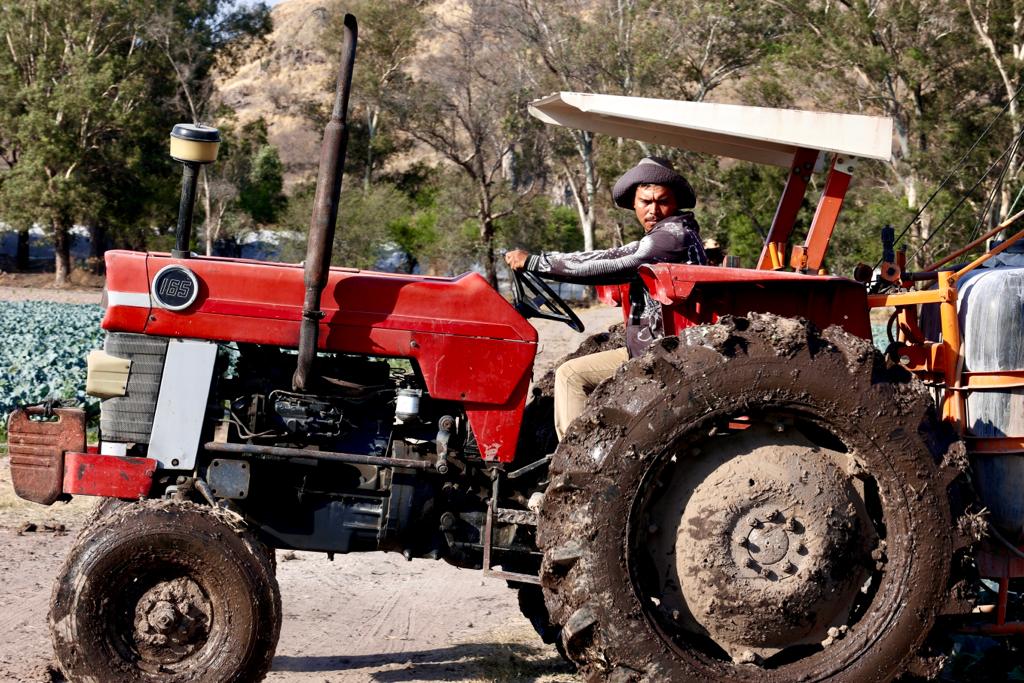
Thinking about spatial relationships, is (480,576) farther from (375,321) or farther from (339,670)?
(375,321)

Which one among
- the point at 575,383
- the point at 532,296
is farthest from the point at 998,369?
the point at 532,296

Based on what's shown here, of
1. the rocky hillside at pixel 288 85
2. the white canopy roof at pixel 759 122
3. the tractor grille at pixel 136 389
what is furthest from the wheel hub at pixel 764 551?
the rocky hillside at pixel 288 85

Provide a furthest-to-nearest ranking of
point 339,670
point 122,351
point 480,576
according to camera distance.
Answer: point 480,576 → point 339,670 → point 122,351

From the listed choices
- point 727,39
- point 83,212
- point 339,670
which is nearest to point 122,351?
point 339,670

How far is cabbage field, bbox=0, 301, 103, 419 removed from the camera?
38.2ft

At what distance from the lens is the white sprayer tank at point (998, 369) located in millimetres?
4516

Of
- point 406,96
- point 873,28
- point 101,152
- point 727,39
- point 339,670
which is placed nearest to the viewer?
point 339,670

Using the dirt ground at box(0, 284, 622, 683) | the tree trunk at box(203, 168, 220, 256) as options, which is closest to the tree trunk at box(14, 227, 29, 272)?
the tree trunk at box(203, 168, 220, 256)

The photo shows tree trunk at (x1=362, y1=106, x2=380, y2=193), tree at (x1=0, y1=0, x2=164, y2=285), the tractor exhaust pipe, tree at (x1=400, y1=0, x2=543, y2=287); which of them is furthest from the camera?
tree trunk at (x1=362, y1=106, x2=380, y2=193)

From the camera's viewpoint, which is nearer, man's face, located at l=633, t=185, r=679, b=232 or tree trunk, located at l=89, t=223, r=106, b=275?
man's face, located at l=633, t=185, r=679, b=232

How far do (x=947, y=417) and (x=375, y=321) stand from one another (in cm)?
240

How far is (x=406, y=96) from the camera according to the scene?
46250mm

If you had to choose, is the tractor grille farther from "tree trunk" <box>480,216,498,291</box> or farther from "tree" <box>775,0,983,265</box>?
"tree trunk" <box>480,216,498,291</box>

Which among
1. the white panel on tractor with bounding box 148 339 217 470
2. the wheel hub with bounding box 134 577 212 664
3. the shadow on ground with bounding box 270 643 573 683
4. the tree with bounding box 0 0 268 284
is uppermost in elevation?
the tree with bounding box 0 0 268 284
